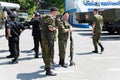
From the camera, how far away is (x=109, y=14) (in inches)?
919

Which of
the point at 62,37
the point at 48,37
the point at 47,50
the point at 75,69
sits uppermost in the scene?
the point at 48,37

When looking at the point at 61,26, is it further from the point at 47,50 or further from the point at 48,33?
the point at 47,50

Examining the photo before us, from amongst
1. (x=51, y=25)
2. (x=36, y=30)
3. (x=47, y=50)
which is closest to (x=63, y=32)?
(x=51, y=25)

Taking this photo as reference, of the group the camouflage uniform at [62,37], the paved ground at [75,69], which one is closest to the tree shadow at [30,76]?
the paved ground at [75,69]

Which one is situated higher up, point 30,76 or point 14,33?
point 14,33

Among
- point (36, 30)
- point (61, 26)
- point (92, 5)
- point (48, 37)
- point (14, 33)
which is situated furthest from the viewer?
point (92, 5)

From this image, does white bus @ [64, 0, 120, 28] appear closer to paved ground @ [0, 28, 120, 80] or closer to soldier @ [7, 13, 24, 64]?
paved ground @ [0, 28, 120, 80]

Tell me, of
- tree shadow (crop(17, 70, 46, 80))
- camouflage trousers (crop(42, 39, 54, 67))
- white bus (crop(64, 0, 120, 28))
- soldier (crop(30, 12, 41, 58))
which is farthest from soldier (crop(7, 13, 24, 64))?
white bus (crop(64, 0, 120, 28))

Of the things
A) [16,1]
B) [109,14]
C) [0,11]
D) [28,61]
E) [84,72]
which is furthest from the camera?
[16,1]

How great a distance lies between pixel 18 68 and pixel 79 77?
7.61ft

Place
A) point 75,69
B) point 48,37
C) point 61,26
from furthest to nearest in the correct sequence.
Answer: point 61,26 < point 75,69 < point 48,37

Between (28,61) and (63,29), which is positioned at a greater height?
(63,29)

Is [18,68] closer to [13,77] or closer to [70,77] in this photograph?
[13,77]

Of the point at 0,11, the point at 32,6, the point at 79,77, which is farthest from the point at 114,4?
the point at 79,77
